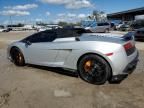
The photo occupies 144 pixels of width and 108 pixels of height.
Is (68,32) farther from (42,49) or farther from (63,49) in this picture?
(42,49)

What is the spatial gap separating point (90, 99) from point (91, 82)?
979 millimetres

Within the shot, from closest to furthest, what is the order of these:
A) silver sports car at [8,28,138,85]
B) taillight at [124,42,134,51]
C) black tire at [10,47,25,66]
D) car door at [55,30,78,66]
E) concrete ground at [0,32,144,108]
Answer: concrete ground at [0,32,144,108] → silver sports car at [8,28,138,85] → taillight at [124,42,134,51] → car door at [55,30,78,66] → black tire at [10,47,25,66]

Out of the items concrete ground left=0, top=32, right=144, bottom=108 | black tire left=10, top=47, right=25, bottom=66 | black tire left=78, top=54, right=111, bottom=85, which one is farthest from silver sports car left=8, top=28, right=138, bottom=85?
black tire left=10, top=47, right=25, bottom=66

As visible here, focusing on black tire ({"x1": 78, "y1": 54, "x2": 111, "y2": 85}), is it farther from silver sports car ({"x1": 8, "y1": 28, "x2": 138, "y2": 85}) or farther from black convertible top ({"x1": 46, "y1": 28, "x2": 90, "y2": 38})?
black convertible top ({"x1": 46, "y1": 28, "x2": 90, "y2": 38})

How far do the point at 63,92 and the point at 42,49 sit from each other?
6.20ft

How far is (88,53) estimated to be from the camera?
5273 millimetres

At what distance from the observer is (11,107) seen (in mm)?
4184

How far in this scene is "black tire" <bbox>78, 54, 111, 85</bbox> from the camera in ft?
16.6

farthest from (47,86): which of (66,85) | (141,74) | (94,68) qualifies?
(141,74)

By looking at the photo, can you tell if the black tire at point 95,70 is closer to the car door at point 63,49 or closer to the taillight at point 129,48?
the car door at point 63,49

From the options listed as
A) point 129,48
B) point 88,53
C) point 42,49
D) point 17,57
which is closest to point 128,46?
point 129,48

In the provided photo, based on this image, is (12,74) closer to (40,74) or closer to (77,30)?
(40,74)

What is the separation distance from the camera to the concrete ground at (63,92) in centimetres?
423

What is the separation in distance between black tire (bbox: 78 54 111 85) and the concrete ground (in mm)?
164
